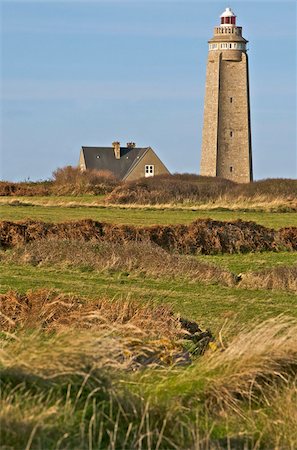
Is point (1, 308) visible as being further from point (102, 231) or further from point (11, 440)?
point (102, 231)

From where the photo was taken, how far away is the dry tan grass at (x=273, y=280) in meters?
21.7

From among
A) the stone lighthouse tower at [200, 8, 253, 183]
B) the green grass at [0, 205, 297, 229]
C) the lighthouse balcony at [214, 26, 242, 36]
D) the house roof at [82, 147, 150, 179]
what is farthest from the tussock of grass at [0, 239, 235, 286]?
the house roof at [82, 147, 150, 179]

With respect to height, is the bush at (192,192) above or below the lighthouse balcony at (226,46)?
below

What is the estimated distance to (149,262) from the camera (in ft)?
79.2

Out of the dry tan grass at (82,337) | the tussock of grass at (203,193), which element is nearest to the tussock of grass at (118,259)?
the dry tan grass at (82,337)

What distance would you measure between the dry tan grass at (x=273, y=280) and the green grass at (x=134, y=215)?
17.7 m

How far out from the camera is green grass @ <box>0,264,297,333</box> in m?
17.8

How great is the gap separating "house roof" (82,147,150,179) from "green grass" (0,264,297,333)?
64.9 m

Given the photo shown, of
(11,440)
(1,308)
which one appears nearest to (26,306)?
(1,308)

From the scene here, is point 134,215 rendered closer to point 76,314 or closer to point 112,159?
point 76,314

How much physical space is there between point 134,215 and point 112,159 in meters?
45.5

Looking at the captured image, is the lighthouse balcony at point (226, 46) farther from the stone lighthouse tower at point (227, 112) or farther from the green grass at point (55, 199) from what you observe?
the green grass at point (55, 199)

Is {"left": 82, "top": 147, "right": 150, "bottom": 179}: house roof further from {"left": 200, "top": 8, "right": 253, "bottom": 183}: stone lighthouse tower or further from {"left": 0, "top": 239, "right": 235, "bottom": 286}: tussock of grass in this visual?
{"left": 0, "top": 239, "right": 235, "bottom": 286}: tussock of grass

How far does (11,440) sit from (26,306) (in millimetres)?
7594
